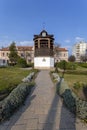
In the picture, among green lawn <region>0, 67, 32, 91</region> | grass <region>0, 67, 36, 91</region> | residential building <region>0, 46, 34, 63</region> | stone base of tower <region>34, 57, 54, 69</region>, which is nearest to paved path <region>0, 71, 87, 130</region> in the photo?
grass <region>0, 67, 36, 91</region>

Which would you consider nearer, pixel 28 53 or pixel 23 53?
pixel 28 53

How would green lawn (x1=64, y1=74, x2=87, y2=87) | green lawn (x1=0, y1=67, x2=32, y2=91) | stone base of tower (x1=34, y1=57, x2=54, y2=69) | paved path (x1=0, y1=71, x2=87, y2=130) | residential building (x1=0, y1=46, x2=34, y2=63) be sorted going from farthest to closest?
residential building (x1=0, y1=46, x2=34, y2=63) < stone base of tower (x1=34, y1=57, x2=54, y2=69) < green lawn (x1=64, y1=74, x2=87, y2=87) < green lawn (x1=0, y1=67, x2=32, y2=91) < paved path (x1=0, y1=71, x2=87, y2=130)

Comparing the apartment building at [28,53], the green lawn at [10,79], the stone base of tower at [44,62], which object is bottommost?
the green lawn at [10,79]

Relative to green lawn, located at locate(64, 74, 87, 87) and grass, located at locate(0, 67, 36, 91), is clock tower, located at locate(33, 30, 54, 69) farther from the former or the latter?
green lawn, located at locate(64, 74, 87, 87)

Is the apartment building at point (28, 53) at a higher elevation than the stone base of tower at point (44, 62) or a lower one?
higher

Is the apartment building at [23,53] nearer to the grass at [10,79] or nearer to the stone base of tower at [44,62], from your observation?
the stone base of tower at [44,62]

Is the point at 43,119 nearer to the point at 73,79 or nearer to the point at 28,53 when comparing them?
the point at 73,79

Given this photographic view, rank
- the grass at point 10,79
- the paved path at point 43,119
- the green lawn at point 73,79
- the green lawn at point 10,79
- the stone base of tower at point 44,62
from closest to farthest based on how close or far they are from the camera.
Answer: the paved path at point 43,119
the grass at point 10,79
the green lawn at point 10,79
the green lawn at point 73,79
the stone base of tower at point 44,62

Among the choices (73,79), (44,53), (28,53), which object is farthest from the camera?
(28,53)

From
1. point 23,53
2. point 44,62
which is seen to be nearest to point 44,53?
point 44,62

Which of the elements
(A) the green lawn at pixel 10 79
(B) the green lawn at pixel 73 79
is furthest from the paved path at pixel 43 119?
(B) the green lawn at pixel 73 79

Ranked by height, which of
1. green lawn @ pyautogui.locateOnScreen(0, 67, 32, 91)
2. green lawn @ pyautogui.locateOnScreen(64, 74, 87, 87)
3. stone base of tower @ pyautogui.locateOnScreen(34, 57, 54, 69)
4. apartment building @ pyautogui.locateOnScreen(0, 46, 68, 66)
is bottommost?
green lawn @ pyautogui.locateOnScreen(64, 74, 87, 87)

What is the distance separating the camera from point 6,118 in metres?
6.65

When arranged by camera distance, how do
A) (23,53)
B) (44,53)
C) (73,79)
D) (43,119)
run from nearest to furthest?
(43,119)
(73,79)
(44,53)
(23,53)
